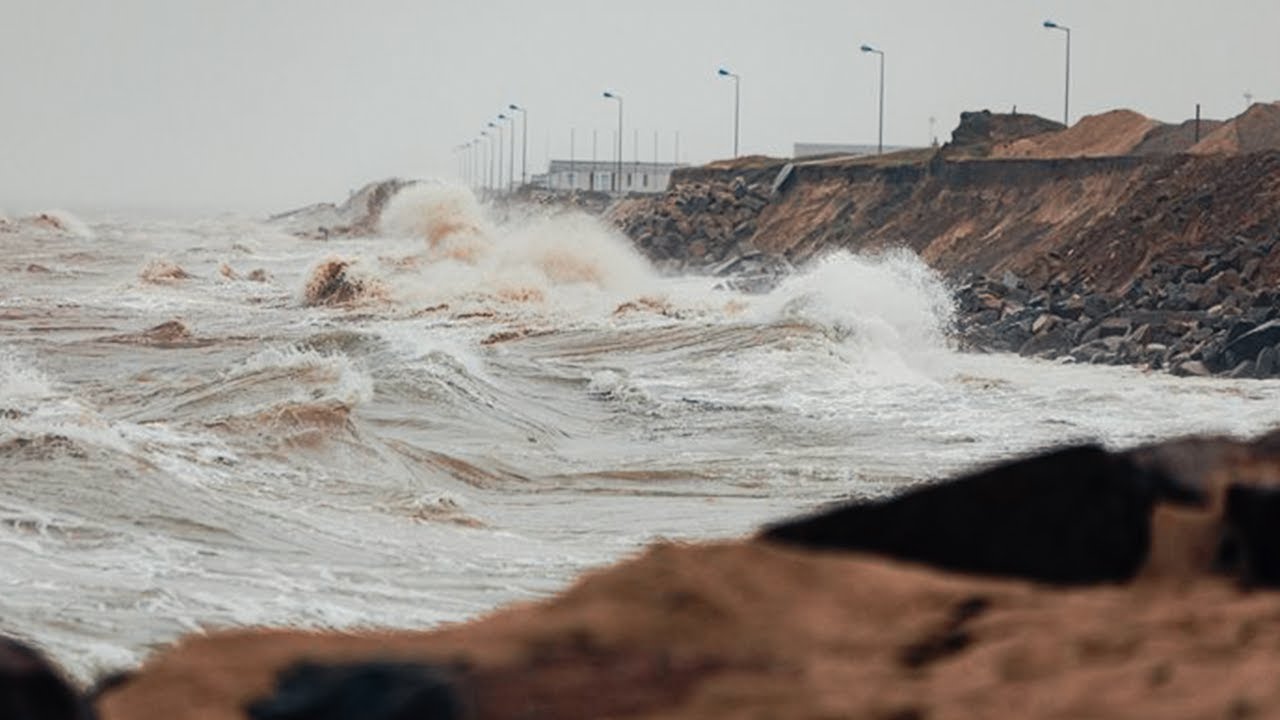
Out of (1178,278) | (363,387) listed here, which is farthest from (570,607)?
(1178,278)

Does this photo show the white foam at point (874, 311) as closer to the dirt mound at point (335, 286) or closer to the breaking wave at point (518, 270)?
the breaking wave at point (518, 270)

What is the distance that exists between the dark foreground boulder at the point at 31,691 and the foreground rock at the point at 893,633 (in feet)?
1.47

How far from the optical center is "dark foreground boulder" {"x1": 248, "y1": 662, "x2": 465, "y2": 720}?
4816 mm

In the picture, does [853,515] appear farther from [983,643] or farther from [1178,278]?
[1178,278]

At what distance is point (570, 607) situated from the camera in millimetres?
5543

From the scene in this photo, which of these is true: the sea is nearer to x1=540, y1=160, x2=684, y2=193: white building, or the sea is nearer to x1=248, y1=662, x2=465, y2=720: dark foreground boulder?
x1=248, y1=662, x2=465, y2=720: dark foreground boulder

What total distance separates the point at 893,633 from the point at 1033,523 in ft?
1.95

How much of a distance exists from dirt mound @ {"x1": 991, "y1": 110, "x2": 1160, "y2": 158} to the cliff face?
91.1 inches

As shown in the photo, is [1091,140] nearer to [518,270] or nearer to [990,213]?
[990,213]

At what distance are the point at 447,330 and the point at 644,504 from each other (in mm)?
22224

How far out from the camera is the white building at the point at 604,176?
14138 centimetres

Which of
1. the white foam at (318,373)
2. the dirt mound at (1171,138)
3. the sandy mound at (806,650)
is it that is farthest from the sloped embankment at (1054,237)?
the sandy mound at (806,650)

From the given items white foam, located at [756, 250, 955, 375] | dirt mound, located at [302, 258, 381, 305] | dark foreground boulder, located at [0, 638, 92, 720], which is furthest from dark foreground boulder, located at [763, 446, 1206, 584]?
dirt mound, located at [302, 258, 381, 305]

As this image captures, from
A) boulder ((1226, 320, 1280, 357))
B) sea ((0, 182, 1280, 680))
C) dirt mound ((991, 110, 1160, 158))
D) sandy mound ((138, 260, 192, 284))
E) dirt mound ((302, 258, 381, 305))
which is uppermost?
dirt mound ((991, 110, 1160, 158))
